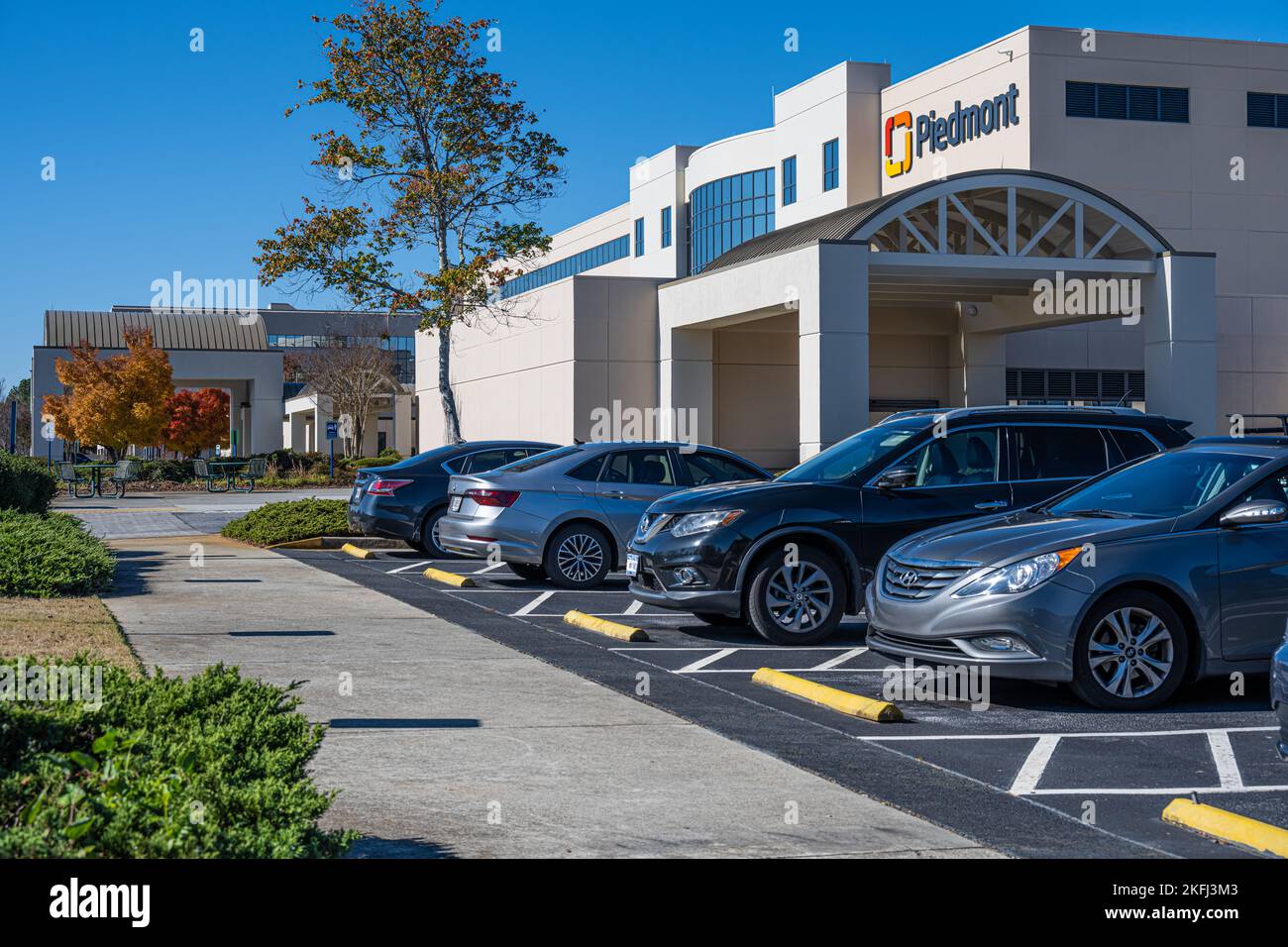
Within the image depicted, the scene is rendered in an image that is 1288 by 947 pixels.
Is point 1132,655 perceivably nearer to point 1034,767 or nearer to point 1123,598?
point 1123,598

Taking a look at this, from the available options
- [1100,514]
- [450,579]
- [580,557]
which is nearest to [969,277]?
[580,557]

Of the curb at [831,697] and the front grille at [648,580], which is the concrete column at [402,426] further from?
the curb at [831,697]

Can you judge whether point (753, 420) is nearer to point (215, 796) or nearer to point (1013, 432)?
point (1013, 432)

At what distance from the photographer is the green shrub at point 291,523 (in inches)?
832

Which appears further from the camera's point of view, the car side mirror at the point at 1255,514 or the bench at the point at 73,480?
the bench at the point at 73,480

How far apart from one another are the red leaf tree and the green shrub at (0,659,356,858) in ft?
254

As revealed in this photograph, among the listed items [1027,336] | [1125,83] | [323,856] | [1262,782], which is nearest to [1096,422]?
[1262,782]

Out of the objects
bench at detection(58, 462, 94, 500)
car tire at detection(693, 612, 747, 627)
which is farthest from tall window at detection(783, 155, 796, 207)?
car tire at detection(693, 612, 747, 627)

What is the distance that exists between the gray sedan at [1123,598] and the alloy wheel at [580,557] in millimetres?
6647

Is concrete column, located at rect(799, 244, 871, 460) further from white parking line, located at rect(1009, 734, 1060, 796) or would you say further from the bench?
the bench

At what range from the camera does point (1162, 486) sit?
29.9 ft

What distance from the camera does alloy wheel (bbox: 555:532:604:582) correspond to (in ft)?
49.0

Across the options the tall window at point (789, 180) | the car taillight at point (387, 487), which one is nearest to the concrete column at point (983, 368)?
the tall window at point (789, 180)
